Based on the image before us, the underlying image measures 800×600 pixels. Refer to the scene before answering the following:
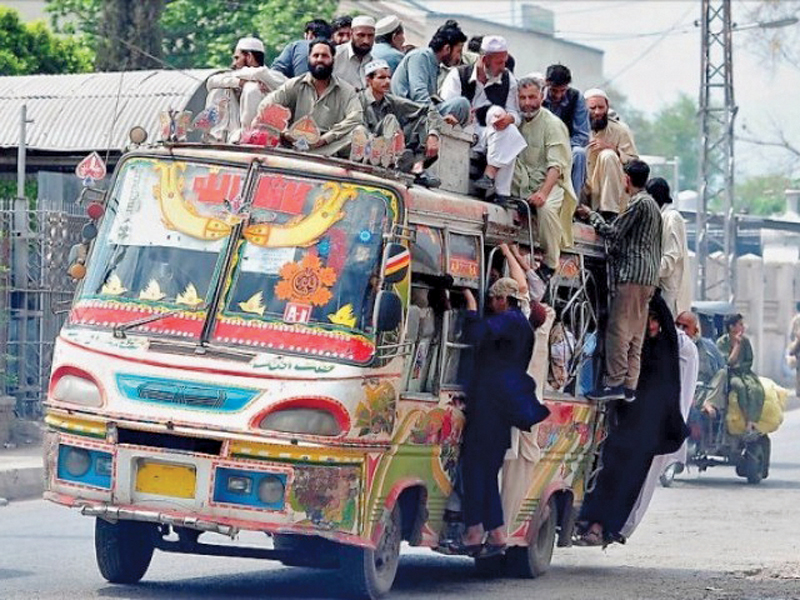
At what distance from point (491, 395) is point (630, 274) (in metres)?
2.27

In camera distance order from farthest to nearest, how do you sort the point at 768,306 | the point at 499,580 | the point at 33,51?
the point at 768,306 < the point at 33,51 < the point at 499,580

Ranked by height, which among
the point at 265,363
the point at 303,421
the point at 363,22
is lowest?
the point at 303,421

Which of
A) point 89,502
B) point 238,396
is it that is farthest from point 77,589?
point 238,396

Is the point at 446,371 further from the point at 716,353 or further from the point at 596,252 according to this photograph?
the point at 716,353

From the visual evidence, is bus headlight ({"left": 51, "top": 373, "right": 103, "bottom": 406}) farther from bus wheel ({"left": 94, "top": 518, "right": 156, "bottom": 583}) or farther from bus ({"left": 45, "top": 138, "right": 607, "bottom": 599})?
bus wheel ({"left": 94, "top": 518, "right": 156, "bottom": 583})

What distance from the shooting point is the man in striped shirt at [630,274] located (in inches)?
528

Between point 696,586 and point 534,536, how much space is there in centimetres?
106

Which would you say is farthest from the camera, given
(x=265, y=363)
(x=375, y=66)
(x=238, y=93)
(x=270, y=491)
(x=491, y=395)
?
(x=238, y=93)

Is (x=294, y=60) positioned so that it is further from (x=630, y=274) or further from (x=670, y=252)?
(x=670, y=252)

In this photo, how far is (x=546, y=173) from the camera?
12609mm

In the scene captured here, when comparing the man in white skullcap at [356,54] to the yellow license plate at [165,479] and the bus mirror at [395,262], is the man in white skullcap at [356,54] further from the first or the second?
the yellow license plate at [165,479]

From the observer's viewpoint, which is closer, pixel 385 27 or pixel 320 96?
pixel 320 96

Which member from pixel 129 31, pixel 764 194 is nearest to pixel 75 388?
pixel 129 31

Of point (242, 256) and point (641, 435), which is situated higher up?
→ point (242, 256)
